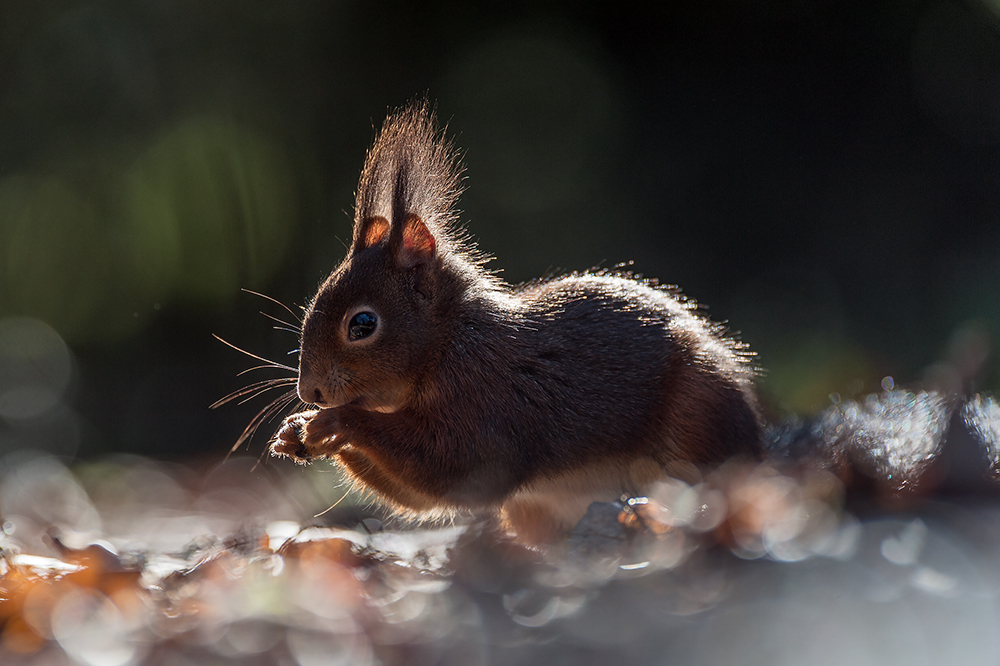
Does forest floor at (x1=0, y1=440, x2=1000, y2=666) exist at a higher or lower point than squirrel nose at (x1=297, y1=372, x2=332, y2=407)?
higher

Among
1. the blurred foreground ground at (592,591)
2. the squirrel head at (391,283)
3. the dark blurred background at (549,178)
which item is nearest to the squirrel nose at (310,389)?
the squirrel head at (391,283)

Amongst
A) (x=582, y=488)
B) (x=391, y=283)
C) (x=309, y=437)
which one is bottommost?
(x=309, y=437)

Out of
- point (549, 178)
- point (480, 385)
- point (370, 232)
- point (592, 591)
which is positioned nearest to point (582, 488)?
point (480, 385)

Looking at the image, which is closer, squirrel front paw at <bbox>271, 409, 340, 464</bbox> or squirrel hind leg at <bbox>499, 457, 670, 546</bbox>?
squirrel front paw at <bbox>271, 409, 340, 464</bbox>

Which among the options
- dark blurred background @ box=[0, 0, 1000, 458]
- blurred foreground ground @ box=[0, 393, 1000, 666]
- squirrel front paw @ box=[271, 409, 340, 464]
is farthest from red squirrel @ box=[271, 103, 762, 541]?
dark blurred background @ box=[0, 0, 1000, 458]

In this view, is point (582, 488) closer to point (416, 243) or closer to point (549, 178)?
point (416, 243)

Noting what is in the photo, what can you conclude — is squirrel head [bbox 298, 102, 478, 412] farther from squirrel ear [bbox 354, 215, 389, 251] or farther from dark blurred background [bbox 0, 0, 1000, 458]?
dark blurred background [bbox 0, 0, 1000, 458]

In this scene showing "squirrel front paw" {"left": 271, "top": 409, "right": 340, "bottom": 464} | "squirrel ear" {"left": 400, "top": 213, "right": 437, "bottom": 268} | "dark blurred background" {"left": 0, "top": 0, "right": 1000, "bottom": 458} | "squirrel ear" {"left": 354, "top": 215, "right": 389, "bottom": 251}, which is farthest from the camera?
"dark blurred background" {"left": 0, "top": 0, "right": 1000, "bottom": 458}
